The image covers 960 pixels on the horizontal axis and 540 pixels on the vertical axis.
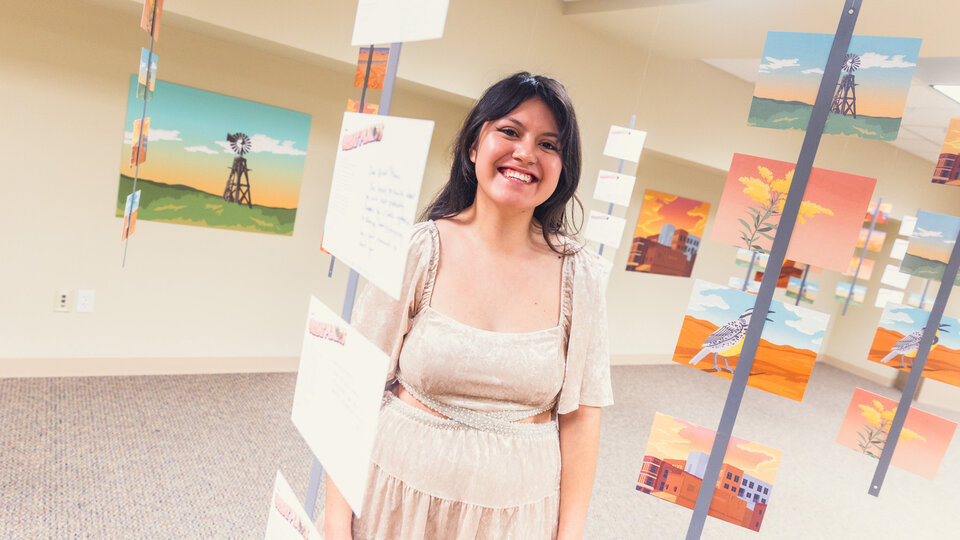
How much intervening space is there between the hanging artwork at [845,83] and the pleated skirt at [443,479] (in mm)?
1037

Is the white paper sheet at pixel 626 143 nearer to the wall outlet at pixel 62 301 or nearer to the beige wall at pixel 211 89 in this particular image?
the beige wall at pixel 211 89

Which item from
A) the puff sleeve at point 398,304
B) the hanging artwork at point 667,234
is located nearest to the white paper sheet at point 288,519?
the puff sleeve at point 398,304

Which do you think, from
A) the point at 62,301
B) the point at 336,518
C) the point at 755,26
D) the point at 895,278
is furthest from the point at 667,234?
the point at 336,518

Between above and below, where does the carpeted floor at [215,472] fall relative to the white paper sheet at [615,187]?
below

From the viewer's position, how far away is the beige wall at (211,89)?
117 inches

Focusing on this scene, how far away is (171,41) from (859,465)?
18.8 ft

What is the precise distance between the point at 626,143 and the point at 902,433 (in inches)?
87.4

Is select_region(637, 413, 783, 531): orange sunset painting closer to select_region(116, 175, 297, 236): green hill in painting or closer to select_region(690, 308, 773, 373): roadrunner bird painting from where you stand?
select_region(690, 308, 773, 373): roadrunner bird painting

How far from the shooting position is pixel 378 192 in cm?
59

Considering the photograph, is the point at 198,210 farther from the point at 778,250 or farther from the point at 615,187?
the point at 778,250

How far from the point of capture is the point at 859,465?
15.0ft

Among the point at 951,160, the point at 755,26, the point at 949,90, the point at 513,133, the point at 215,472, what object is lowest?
the point at 215,472

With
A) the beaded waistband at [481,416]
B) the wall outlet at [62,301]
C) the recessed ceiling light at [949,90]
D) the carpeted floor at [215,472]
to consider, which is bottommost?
the carpeted floor at [215,472]

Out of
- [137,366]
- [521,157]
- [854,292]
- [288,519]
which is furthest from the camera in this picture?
[854,292]
